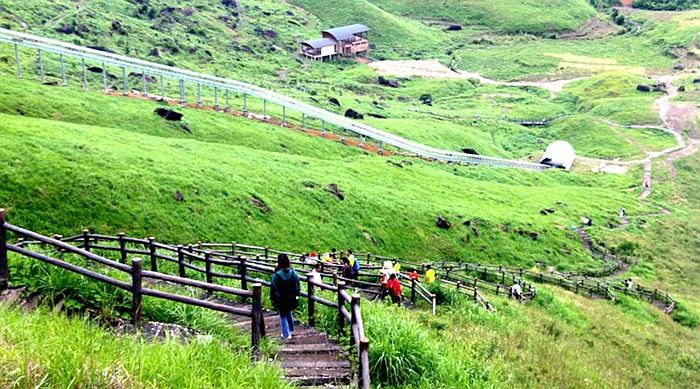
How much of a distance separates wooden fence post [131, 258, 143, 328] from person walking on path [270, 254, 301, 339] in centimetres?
321

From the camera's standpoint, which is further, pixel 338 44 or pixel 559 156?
pixel 338 44

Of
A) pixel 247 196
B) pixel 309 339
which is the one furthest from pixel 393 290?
pixel 247 196

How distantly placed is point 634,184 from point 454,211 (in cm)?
4541

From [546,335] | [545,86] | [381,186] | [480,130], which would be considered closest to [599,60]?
[545,86]

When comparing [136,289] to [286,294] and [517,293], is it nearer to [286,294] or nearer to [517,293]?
[286,294]

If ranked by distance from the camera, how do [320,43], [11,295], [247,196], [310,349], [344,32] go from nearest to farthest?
[11,295]
[310,349]
[247,196]
[320,43]
[344,32]

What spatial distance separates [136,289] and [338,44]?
151m

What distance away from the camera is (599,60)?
6624 inches

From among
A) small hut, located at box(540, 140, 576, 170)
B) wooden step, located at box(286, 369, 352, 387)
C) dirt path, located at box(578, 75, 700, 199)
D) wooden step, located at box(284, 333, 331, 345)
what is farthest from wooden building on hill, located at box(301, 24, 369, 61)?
wooden step, located at box(286, 369, 352, 387)

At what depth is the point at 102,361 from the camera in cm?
855

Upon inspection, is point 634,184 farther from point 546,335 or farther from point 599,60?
point 599,60

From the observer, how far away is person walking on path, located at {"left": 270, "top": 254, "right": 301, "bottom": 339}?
1355cm

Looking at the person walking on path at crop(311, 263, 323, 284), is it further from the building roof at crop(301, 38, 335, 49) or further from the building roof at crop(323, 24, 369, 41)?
the building roof at crop(323, 24, 369, 41)

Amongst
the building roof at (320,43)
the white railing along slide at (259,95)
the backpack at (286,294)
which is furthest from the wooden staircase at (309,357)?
the building roof at (320,43)
